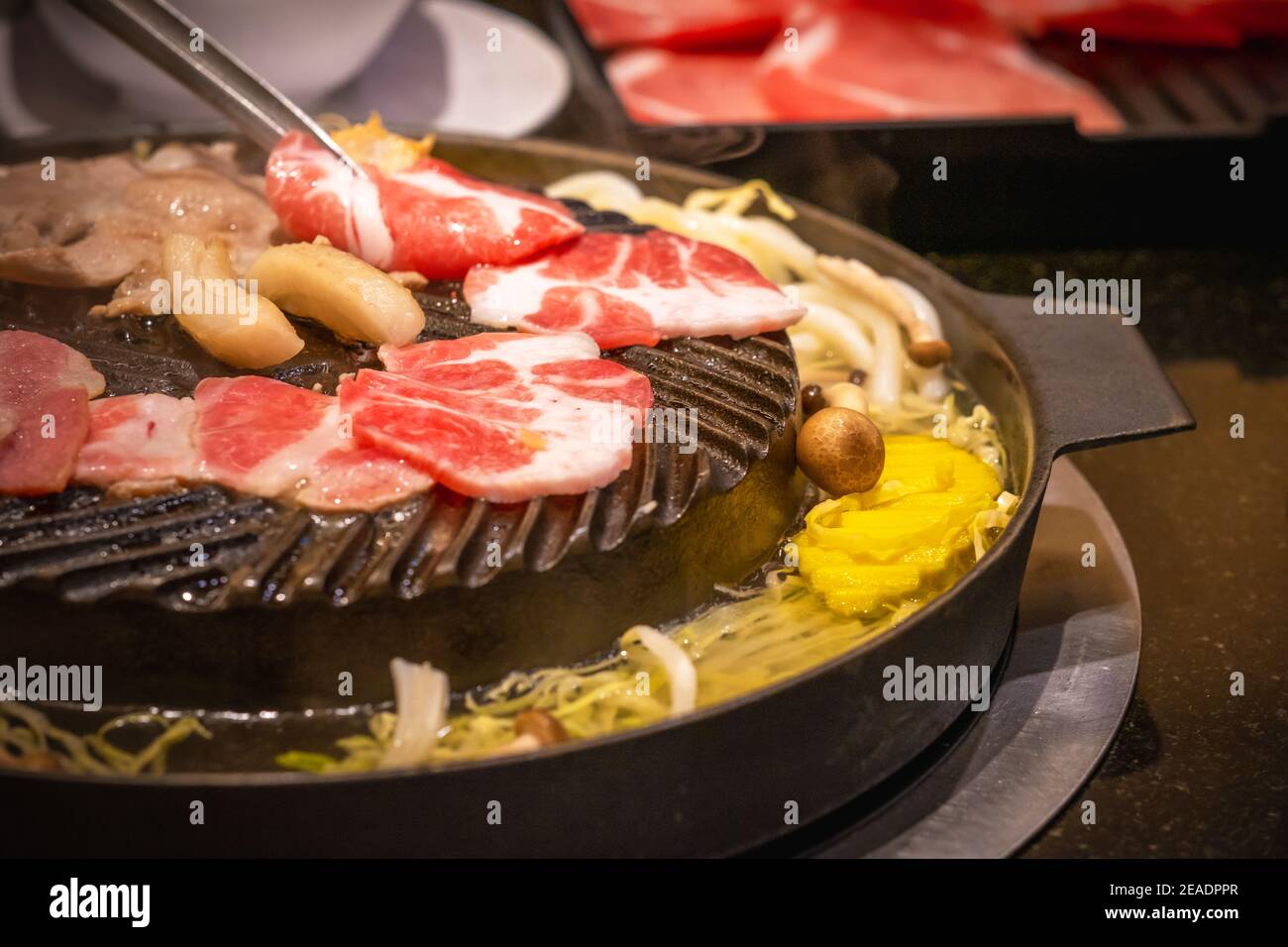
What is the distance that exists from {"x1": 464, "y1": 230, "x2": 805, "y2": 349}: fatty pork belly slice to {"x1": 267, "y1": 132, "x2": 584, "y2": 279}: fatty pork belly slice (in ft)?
0.20

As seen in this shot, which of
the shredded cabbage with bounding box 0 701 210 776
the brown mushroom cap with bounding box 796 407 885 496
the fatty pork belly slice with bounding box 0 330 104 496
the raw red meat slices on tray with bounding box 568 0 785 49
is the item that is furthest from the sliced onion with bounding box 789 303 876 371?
the raw red meat slices on tray with bounding box 568 0 785 49

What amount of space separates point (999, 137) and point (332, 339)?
2.43 m

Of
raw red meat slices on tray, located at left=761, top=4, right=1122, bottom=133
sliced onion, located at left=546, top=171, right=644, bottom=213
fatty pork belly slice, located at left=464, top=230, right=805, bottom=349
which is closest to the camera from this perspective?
fatty pork belly slice, located at left=464, top=230, right=805, bottom=349

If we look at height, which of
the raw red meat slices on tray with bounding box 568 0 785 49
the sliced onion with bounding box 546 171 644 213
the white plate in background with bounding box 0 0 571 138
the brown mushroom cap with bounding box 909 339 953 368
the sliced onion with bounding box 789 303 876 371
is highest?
the raw red meat slices on tray with bounding box 568 0 785 49

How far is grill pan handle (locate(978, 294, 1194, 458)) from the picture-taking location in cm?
253

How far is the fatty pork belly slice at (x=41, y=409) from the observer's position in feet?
7.28

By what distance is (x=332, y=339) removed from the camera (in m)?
2.69

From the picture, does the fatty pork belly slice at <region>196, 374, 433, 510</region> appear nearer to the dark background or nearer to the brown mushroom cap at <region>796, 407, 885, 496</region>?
the brown mushroom cap at <region>796, 407, 885, 496</region>

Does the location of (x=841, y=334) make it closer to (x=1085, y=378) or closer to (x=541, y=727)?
(x=1085, y=378)

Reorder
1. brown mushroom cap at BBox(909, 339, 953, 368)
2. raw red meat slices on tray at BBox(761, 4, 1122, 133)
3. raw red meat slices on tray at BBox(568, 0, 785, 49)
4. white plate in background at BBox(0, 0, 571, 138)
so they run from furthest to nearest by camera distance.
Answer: raw red meat slices on tray at BBox(568, 0, 785, 49) < raw red meat slices on tray at BBox(761, 4, 1122, 133) < white plate in background at BBox(0, 0, 571, 138) < brown mushroom cap at BBox(909, 339, 953, 368)

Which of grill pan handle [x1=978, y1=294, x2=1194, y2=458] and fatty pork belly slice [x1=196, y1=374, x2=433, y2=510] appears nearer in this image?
fatty pork belly slice [x1=196, y1=374, x2=433, y2=510]

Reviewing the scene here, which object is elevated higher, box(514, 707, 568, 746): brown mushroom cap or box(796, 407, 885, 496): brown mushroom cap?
box(796, 407, 885, 496): brown mushroom cap
